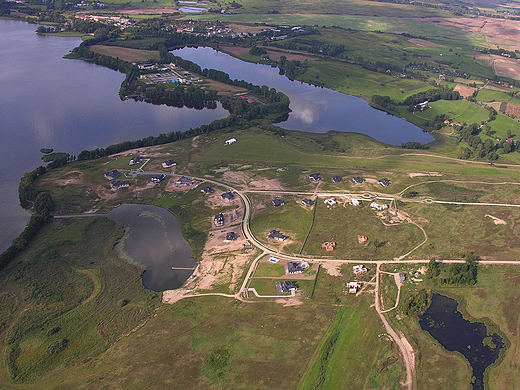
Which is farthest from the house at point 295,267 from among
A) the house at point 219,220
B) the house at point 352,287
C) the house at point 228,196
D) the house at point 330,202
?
the house at point 228,196

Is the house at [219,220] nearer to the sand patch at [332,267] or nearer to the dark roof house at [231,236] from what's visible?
the dark roof house at [231,236]

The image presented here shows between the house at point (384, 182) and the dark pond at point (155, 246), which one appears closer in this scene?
the dark pond at point (155, 246)

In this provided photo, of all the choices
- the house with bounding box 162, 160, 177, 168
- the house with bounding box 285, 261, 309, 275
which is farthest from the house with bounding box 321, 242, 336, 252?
the house with bounding box 162, 160, 177, 168

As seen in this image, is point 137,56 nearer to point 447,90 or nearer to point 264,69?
point 264,69

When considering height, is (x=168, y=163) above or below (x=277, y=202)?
above

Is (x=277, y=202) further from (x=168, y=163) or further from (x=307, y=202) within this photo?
(x=168, y=163)

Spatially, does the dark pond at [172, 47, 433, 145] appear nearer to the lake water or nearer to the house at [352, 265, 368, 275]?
the lake water

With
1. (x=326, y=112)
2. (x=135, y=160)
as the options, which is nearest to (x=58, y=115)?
(x=135, y=160)
